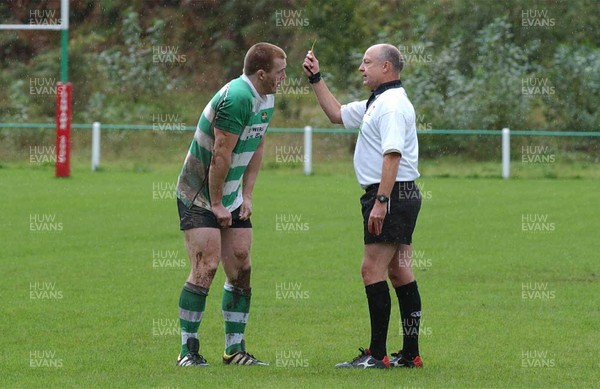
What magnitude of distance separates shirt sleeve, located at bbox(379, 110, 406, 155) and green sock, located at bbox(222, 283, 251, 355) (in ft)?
4.78

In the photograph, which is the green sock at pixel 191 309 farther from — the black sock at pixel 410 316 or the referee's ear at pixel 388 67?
the referee's ear at pixel 388 67

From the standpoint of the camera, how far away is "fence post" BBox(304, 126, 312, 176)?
28.7 meters

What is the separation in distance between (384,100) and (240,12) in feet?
114

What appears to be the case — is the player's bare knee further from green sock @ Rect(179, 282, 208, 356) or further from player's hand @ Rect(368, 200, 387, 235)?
player's hand @ Rect(368, 200, 387, 235)

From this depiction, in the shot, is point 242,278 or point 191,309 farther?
point 242,278

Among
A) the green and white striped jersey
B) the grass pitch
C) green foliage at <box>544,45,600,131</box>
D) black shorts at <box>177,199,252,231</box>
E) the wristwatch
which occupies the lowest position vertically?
the grass pitch

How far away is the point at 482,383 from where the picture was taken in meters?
7.79

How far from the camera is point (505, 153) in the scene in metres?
28.6

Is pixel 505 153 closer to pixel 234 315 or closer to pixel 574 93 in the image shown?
pixel 574 93

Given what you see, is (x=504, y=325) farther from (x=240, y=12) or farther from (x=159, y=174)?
(x=240, y=12)

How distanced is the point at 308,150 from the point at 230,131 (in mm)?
21080

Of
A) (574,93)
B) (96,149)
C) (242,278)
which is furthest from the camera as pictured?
(574,93)

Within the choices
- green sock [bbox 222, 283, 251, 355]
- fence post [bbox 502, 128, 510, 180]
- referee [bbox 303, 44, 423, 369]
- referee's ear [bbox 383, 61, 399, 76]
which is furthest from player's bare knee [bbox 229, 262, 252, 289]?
fence post [bbox 502, 128, 510, 180]

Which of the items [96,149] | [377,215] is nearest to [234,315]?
[377,215]
